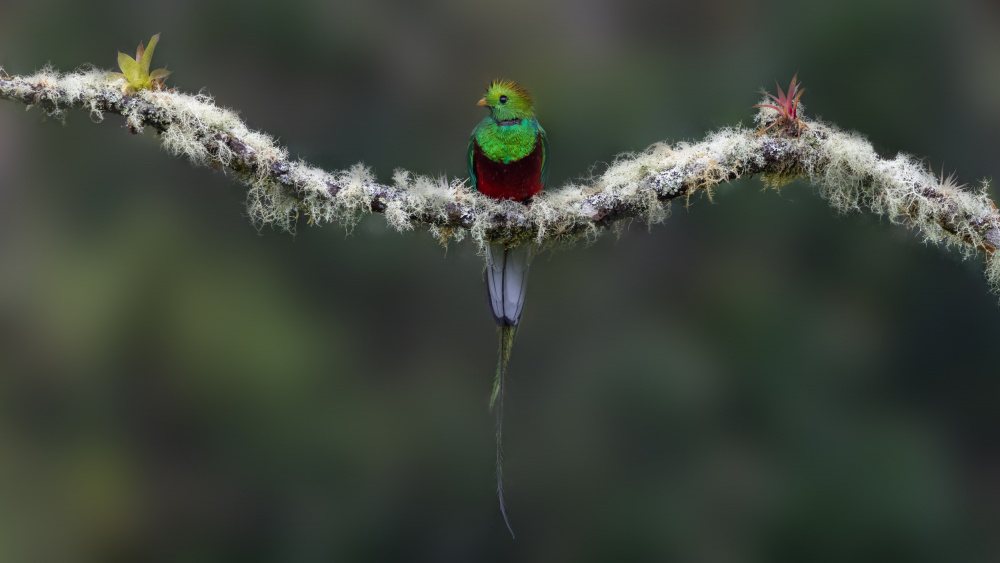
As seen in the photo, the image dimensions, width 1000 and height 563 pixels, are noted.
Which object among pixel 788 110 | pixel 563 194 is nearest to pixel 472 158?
pixel 563 194

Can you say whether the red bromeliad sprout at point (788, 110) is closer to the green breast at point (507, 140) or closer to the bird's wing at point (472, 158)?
the green breast at point (507, 140)

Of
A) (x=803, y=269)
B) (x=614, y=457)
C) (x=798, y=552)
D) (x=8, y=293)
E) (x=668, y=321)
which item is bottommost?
(x=798, y=552)

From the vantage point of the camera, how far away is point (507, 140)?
5.61ft

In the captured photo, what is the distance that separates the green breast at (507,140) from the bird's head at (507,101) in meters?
0.02

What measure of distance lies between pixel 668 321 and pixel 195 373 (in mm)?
1616

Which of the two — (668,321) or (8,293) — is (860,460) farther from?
(8,293)

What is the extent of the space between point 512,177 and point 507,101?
7.8 inches

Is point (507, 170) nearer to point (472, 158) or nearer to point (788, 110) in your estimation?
point (472, 158)

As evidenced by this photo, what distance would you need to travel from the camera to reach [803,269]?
2369mm

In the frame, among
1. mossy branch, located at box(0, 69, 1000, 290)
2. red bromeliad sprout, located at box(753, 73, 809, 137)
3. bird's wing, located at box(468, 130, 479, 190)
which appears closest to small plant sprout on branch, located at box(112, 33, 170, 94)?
mossy branch, located at box(0, 69, 1000, 290)

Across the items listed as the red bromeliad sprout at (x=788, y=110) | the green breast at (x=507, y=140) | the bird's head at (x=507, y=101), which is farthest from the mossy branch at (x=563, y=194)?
the bird's head at (x=507, y=101)

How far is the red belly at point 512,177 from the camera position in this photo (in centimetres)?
169

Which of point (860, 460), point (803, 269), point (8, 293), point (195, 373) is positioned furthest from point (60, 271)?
point (860, 460)

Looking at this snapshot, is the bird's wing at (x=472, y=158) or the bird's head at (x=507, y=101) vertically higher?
the bird's head at (x=507, y=101)
